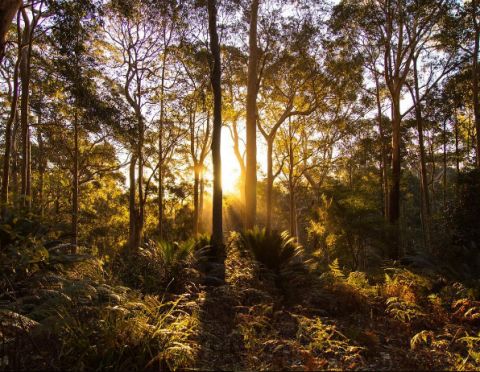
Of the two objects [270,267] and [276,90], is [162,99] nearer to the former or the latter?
[276,90]

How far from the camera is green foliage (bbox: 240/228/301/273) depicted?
29.0 feet

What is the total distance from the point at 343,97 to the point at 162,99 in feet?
31.3

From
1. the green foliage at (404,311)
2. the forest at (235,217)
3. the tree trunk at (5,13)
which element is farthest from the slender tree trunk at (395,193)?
the tree trunk at (5,13)

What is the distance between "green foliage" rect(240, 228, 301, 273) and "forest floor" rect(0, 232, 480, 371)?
4.92ft

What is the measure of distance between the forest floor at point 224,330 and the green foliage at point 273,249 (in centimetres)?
150

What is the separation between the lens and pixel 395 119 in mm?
16703

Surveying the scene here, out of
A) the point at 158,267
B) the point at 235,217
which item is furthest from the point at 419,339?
the point at 235,217

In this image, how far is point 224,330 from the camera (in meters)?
5.35

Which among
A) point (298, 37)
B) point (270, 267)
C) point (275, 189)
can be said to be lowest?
point (270, 267)

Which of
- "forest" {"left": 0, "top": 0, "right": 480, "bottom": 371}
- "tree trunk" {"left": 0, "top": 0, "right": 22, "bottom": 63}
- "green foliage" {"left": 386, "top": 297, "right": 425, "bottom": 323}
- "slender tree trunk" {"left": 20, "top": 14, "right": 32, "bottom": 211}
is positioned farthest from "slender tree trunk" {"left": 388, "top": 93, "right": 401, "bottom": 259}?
"tree trunk" {"left": 0, "top": 0, "right": 22, "bottom": 63}

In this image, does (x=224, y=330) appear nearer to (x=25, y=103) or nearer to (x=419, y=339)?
(x=419, y=339)

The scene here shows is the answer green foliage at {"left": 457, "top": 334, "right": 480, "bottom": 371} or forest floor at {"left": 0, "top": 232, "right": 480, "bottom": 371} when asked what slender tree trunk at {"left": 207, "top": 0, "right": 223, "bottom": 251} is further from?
green foliage at {"left": 457, "top": 334, "right": 480, "bottom": 371}

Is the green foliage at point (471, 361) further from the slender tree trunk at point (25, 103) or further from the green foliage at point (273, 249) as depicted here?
the slender tree trunk at point (25, 103)

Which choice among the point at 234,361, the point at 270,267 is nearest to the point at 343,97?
the point at 270,267
